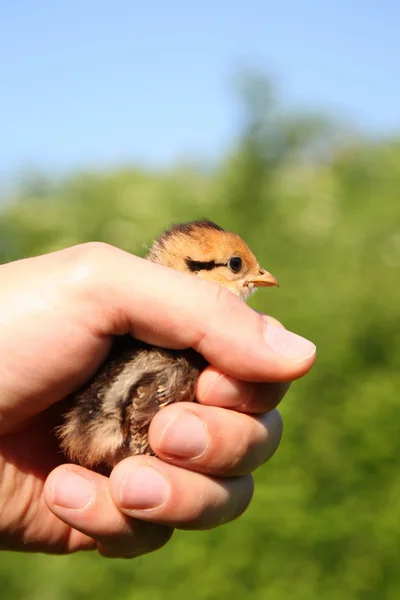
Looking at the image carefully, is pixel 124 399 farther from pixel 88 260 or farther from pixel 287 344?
pixel 287 344

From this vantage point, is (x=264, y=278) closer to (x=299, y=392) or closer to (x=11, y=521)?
(x=11, y=521)

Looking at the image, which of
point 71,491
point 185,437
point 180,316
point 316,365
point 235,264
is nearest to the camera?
point 180,316

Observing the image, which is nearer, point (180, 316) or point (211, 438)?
point (180, 316)

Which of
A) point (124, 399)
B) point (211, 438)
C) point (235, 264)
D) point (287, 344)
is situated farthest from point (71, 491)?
point (235, 264)

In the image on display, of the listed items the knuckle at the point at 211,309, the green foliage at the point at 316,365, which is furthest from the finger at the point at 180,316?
the green foliage at the point at 316,365

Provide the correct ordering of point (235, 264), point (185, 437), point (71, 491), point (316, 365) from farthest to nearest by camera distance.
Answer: point (316, 365), point (235, 264), point (71, 491), point (185, 437)

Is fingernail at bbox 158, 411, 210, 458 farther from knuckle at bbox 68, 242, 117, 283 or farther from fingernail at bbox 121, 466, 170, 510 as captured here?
knuckle at bbox 68, 242, 117, 283
